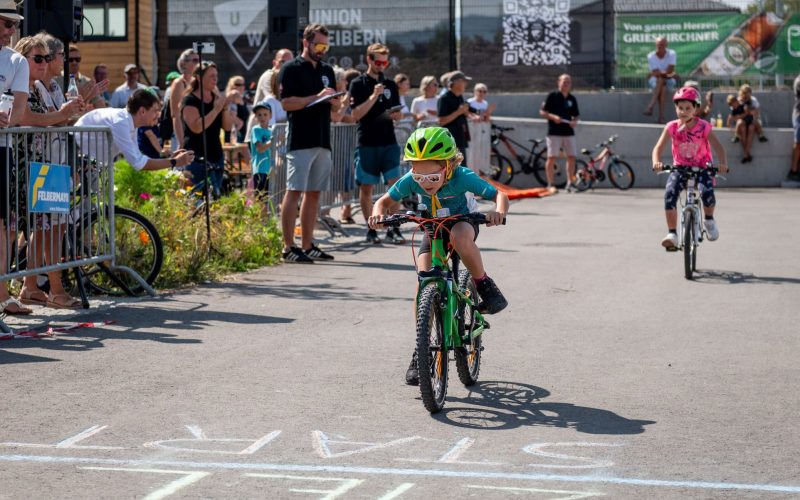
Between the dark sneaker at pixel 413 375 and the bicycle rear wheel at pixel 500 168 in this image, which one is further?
the bicycle rear wheel at pixel 500 168

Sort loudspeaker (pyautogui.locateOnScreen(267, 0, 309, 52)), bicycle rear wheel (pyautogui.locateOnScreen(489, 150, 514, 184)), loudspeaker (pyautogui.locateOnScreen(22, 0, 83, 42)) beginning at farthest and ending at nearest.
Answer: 1. bicycle rear wheel (pyautogui.locateOnScreen(489, 150, 514, 184))
2. loudspeaker (pyautogui.locateOnScreen(267, 0, 309, 52))
3. loudspeaker (pyautogui.locateOnScreen(22, 0, 83, 42))

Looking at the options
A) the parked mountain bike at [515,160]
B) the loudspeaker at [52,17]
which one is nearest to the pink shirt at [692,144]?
the loudspeaker at [52,17]

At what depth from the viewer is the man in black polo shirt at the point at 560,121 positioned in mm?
25953

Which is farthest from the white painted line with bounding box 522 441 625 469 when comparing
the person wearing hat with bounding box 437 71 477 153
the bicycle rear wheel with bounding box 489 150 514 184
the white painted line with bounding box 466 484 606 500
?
the bicycle rear wheel with bounding box 489 150 514 184

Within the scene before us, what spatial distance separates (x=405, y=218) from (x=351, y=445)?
138 cm

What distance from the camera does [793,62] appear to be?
2944 centimetres

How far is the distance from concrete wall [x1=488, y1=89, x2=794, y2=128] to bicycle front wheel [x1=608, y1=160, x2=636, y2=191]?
276 cm

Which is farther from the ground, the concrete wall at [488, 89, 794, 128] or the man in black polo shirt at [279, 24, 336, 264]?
the concrete wall at [488, 89, 794, 128]

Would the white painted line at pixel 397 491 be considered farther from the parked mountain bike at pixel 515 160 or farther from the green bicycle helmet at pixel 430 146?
the parked mountain bike at pixel 515 160

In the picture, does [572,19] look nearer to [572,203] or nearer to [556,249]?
[572,203]

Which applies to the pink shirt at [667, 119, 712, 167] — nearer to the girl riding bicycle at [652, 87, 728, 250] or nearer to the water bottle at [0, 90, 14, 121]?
the girl riding bicycle at [652, 87, 728, 250]

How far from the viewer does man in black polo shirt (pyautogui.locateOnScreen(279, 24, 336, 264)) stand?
1405 cm

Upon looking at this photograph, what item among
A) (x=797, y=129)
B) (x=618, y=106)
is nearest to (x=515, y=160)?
(x=618, y=106)

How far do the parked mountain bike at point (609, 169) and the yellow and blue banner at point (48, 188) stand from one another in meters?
17.5
